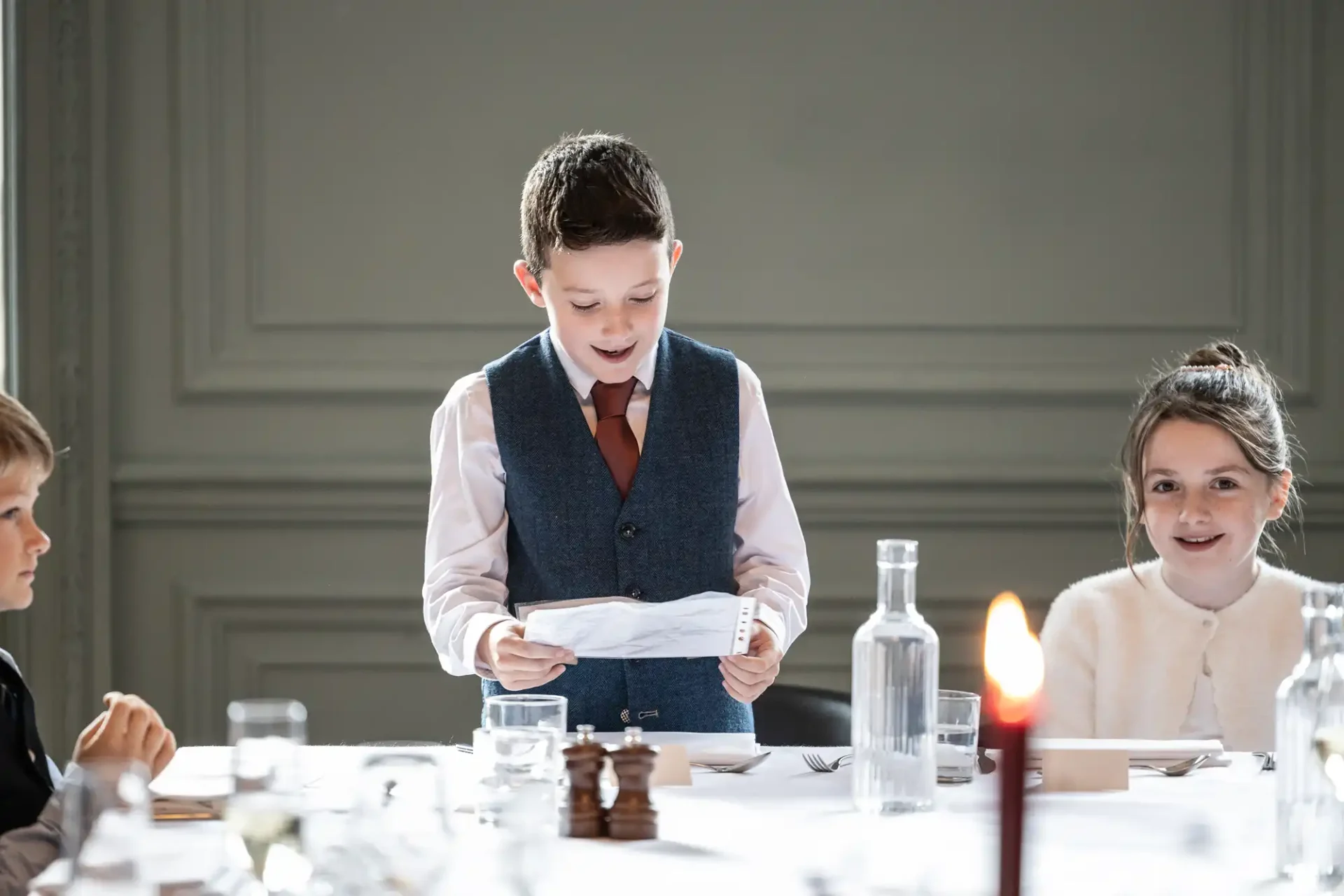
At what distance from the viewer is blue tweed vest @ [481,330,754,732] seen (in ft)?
6.82

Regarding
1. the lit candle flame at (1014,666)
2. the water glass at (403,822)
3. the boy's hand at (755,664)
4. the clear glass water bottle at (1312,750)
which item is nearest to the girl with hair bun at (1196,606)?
the boy's hand at (755,664)

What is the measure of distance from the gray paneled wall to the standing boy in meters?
1.06

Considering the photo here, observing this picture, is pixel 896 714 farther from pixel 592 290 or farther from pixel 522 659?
pixel 592 290

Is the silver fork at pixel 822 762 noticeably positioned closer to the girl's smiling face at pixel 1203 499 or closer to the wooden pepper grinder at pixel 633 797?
the wooden pepper grinder at pixel 633 797

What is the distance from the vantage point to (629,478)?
2127mm

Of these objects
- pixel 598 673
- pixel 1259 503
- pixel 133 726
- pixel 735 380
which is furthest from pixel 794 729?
pixel 133 726

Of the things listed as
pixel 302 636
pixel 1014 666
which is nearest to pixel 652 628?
pixel 1014 666

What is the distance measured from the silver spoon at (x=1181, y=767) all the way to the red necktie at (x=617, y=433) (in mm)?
792

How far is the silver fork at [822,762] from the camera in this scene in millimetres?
1620

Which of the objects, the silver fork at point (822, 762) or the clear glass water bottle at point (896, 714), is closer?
the clear glass water bottle at point (896, 714)

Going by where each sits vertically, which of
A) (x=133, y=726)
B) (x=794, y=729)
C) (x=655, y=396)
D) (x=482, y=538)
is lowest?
(x=794, y=729)

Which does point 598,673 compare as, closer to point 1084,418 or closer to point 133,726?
point 133,726

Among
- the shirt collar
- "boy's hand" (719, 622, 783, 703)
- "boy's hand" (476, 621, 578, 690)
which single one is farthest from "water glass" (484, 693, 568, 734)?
the shirt collar

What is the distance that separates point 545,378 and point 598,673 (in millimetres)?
409
